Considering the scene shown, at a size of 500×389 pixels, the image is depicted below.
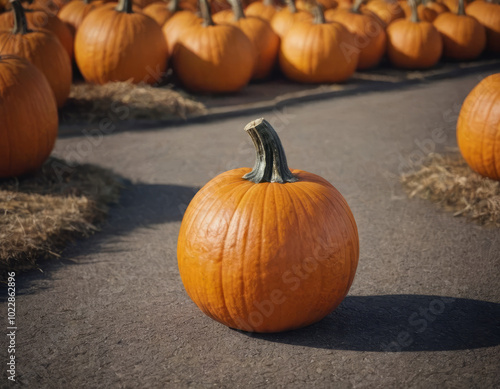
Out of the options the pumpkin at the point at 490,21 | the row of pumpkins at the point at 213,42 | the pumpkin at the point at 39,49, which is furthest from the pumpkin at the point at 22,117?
the pumpkin at the point at 490,21

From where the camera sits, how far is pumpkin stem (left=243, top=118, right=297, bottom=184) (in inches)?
105

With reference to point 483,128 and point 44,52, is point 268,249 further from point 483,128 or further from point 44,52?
point 44,52

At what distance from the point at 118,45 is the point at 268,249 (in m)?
5.56

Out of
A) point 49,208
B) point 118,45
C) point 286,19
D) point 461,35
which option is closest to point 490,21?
point 461,35

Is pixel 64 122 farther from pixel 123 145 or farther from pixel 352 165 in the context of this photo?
pixel 352 165

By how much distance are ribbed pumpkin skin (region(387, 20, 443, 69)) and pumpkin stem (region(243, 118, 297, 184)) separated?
7982 mm

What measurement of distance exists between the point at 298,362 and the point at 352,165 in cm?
325

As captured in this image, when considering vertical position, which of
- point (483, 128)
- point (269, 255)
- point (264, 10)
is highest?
point (264, 10)

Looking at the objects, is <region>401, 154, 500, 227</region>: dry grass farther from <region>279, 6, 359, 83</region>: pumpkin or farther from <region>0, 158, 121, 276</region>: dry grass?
<region>279, 6, 359, 83</region>: pumpkin

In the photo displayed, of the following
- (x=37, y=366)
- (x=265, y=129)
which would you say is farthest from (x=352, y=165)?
(x=37, y=366)

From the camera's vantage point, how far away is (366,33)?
965cm

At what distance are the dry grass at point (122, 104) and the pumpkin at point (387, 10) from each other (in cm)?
650

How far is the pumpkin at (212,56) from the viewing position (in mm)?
7699

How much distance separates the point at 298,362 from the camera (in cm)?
252
